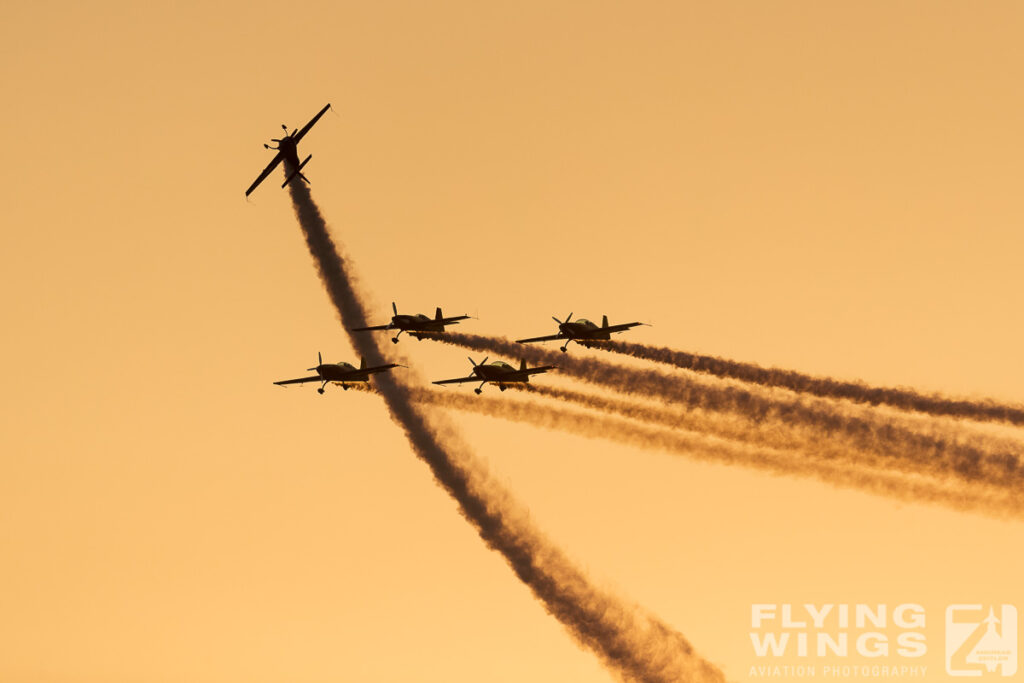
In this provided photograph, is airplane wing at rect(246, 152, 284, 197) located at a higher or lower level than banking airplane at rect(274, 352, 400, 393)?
higher

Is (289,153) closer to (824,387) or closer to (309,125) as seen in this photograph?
(309,125)

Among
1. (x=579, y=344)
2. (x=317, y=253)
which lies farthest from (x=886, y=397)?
(x=317, y=253)

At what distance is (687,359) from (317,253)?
26.8 metres

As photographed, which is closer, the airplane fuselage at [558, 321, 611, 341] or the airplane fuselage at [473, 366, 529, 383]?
the airplane fuselage at [473, 366, 529, 383]

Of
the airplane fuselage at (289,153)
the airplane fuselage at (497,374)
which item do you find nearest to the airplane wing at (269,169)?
the airplane fuselage at (289,153)

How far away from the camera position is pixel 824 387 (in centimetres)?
11419

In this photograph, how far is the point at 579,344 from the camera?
115000mm

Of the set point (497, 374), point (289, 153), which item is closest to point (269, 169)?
point (289, 153)

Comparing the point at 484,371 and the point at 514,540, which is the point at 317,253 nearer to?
the point at 484,371

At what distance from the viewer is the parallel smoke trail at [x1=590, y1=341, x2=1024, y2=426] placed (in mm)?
110188

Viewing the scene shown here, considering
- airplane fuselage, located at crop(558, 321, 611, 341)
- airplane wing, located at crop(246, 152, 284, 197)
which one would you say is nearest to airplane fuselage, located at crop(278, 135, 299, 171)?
airplane wing, located at crop(246, 152, 284, 197)

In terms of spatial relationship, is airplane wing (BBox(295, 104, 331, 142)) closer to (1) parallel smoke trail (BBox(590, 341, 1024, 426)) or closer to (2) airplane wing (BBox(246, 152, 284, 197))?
(2) airplane wing (BBox(246, 152, 284, 197))

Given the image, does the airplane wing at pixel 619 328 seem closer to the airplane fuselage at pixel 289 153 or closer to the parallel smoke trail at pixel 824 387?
the parallel smoke trail at pixel 824 387

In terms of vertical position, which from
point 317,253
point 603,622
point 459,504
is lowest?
point 603,622
